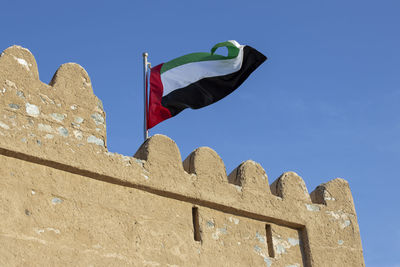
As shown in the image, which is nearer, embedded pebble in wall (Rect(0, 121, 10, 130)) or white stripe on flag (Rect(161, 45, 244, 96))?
embedded pebble in wall (Rect(0, 121, 10, 130))

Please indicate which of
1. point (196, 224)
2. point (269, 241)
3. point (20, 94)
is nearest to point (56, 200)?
point (20, 94)

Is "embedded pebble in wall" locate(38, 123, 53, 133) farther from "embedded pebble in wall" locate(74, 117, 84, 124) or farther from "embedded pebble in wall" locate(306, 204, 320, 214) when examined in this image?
"embedded pebble in wall" locate(306, 204, 320, 214)

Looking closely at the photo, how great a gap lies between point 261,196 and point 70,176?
2.10 metres

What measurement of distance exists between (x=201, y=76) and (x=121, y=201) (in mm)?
3385

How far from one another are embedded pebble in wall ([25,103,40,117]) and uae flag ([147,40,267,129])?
9.31 feet

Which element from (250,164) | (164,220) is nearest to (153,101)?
(250,164)

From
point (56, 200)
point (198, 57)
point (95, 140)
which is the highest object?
point (198, 57)

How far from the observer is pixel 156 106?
33.4ft

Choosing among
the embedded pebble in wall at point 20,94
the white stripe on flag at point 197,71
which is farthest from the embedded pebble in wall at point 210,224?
the white stripe on flag at point 197,71

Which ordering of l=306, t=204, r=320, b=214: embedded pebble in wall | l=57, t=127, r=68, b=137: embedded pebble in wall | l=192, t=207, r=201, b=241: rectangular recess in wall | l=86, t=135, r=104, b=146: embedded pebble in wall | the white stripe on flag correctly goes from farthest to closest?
the white stripe on flag
l=306, t=204, r=320, b=214: embedded pebble in wall
l=192, t=207, r=201, b=241: rectangular recess in wall
l=86, t=135, r=104, b=146: embedded pebble in wall
l=57, t=127, r=68, b=137: embedded pebble in wall

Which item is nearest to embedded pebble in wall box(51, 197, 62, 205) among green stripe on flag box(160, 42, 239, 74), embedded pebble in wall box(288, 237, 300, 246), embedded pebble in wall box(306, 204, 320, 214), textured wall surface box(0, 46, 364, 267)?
textured wall surface box(0, 46, 364, 267)

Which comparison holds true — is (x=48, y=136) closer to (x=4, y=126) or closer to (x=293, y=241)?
(x=4, y=126)

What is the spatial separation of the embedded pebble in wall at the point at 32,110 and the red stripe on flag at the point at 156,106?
258 cm

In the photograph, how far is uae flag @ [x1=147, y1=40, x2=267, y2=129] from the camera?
10.4 meters
